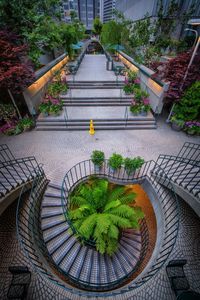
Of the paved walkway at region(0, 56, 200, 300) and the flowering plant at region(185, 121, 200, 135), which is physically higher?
the flowering plant at region(185, 121, 200, 135)

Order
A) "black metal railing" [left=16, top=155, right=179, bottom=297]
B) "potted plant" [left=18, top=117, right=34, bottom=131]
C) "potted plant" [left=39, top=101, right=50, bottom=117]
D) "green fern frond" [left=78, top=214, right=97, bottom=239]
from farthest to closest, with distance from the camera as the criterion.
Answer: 1. "potted plant" [left=39, top=101, right=50, bottom=117]
2. "potted plant" [left=18, top=117, right=34, bottom=131]
3. "green fern frond" [left=78, top=214, right=97, bottom=239]
4. "black metal railing" [left=16, top=155, right=179, bottom=297]

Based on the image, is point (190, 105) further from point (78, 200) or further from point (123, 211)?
point (78, 200)

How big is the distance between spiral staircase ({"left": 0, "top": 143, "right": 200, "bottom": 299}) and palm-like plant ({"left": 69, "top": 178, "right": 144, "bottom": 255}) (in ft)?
1.13

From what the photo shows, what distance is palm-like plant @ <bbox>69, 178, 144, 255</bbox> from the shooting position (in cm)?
388

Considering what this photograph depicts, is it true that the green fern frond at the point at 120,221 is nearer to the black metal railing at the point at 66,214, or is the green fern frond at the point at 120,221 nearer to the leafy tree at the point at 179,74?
the black metal railing at the point at 66,214

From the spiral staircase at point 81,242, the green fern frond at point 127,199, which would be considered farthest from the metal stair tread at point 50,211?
the green fern frond at point 127,199

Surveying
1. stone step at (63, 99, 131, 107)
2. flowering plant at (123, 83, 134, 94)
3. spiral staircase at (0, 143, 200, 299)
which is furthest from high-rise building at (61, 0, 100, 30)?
spiral staircase at (0, 143, 200, 299)

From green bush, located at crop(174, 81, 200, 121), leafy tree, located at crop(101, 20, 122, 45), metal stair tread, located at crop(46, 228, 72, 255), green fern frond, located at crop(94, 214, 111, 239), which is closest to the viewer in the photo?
green fern frond, located at crop(94, 214, 111, 239)

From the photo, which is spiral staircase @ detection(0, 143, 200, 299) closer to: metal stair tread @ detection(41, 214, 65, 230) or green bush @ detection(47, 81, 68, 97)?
metal stair tread @ detection(41, 214, 65, 230)

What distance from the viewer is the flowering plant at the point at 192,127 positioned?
23.1ft

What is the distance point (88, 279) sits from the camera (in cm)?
404

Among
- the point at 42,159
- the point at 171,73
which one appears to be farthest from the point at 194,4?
the point at 42,159

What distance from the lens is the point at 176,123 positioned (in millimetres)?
7430

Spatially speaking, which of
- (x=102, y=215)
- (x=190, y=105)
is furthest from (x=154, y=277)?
(x=190, y=105)
